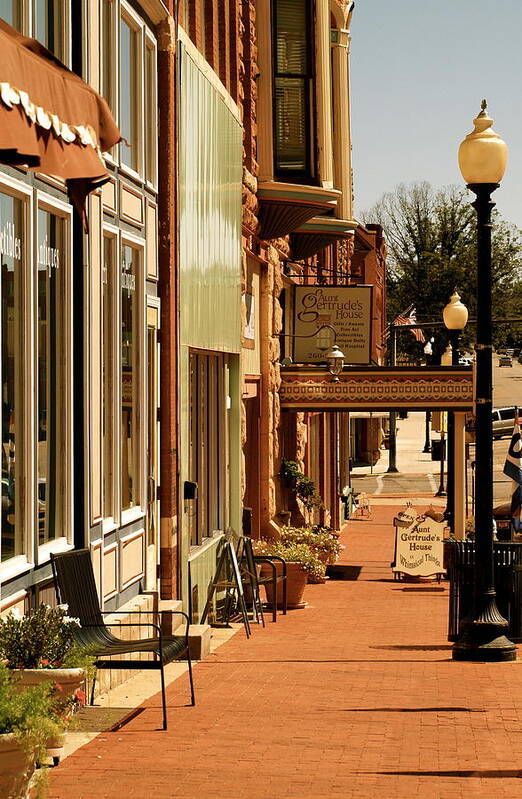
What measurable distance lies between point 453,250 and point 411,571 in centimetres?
6258

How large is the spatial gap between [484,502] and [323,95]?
41.0 feet

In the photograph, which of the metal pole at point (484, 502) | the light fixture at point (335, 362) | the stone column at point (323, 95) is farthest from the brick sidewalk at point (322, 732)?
the stone column at point (323, 95)

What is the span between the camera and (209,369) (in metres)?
17.3

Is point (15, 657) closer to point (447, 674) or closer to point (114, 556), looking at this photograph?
point (114, 556)

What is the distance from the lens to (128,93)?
42.0 feet

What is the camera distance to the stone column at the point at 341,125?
27.1 m

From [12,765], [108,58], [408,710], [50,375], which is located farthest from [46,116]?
[108,58]

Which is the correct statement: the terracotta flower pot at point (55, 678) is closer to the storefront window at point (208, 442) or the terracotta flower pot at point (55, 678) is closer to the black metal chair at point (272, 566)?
the storefront window at point (208, 442)

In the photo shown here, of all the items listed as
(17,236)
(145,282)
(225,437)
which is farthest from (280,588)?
(17,236)

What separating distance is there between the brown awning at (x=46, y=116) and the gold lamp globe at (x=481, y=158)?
24.5ft

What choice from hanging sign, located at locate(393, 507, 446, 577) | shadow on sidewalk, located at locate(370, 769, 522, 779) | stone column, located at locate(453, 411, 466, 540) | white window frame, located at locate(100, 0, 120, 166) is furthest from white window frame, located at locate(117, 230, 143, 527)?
stone column, located at locate(453, 411, 466, 540)

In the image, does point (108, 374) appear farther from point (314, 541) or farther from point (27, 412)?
point (314, 541)

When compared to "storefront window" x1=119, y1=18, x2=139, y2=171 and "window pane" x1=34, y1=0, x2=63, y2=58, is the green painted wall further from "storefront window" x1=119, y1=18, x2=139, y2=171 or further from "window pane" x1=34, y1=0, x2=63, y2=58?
"window pane" x1=34, y1=0, x2=63, y2=58

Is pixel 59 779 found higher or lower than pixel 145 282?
lower
